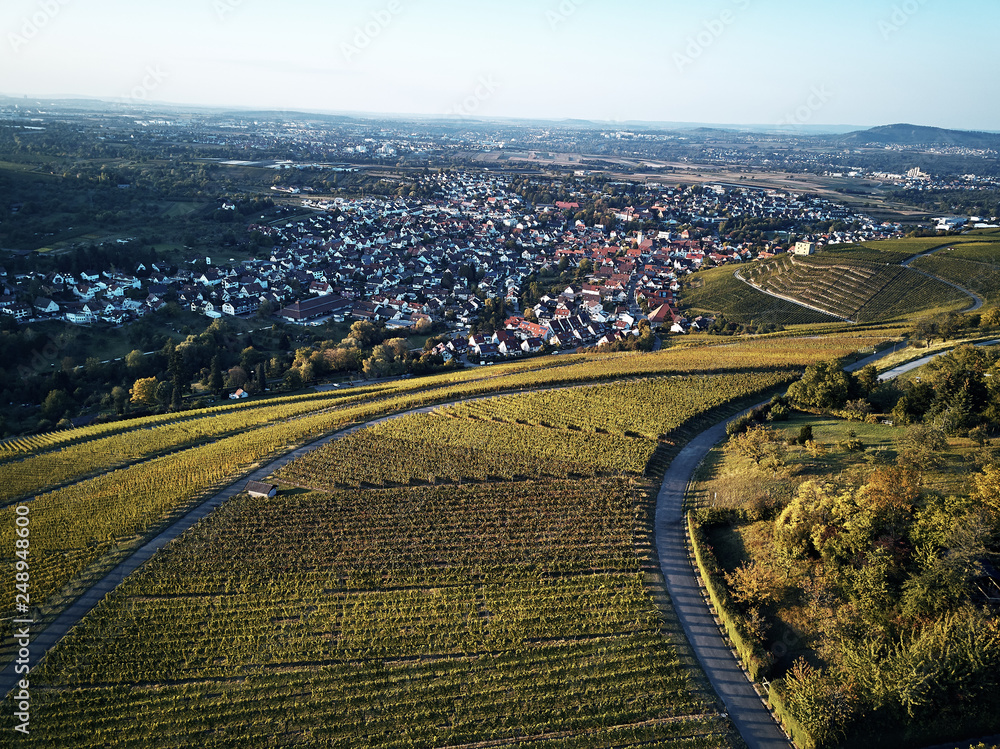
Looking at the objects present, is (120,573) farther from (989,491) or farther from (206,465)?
(989,491)

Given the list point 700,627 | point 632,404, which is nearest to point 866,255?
point 632,404

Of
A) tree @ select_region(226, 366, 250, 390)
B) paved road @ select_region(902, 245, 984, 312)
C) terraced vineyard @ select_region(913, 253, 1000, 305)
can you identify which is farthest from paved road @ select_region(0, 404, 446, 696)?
terraced vineyard @ select_region(913, 253, 1000, 305)

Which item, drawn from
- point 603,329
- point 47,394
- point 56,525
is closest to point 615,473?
point 56,525

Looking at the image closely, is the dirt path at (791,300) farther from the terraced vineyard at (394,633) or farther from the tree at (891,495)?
the terraced vineyard at (394,633)

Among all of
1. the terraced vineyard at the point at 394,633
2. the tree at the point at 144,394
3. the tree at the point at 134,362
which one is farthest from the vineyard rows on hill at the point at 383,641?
the tree at the point at 134,362

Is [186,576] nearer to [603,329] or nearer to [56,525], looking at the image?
[56,525]

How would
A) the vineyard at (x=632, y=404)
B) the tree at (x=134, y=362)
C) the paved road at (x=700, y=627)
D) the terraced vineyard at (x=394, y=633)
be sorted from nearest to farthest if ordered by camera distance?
the paved road at (x=700, y=627), the terraced vineyard at (x=394, y=633), the vineyard at (x=632, y=404), the tree at (x=134, y=362)

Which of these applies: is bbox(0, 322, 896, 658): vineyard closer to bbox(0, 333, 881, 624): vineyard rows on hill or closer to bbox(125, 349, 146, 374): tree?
bbox(0, 333, 881, 624): vineyard rows on hill
